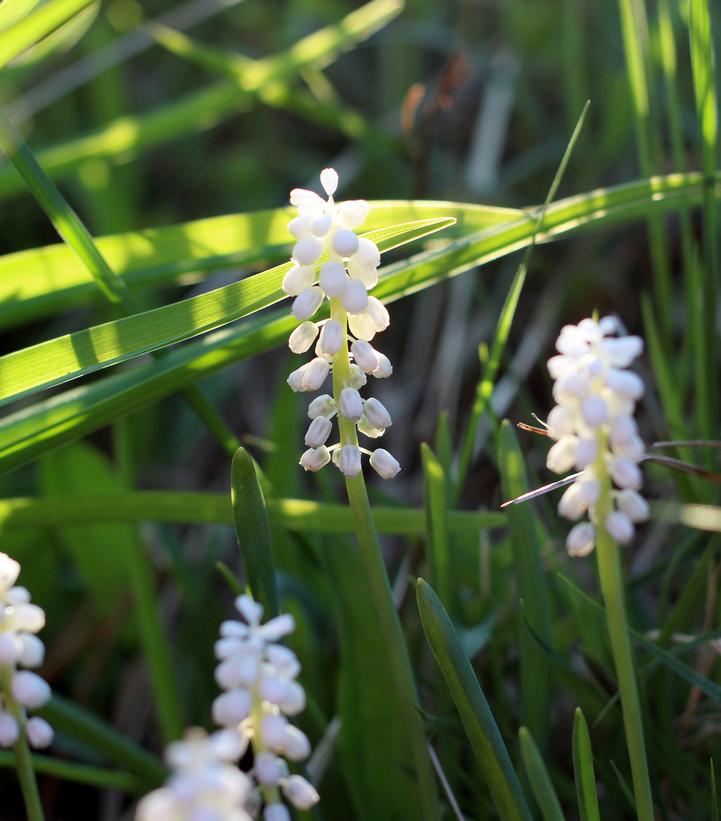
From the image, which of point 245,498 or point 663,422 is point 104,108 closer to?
point 663,422

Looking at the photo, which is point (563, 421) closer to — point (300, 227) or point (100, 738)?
point (300, 227)

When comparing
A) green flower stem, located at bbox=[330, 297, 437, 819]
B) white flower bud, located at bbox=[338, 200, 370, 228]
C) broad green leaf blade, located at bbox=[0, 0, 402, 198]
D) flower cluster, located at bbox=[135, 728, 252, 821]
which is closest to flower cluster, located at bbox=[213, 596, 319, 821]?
flower cluster, located at bbox=[135, 728, 252, 821]

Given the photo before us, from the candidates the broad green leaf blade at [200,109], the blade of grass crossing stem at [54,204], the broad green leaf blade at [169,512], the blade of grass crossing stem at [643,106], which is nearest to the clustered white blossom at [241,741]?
the broad green leaf blade at [169,512]

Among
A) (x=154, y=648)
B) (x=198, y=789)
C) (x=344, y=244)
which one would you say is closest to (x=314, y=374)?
(x=344, y=244)

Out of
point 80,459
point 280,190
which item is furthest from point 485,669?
point 280,190

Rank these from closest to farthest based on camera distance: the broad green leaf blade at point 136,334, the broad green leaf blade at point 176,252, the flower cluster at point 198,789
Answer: the flower cluster at point 198,789 → the broad green leaf blade at point 136,334 → the broad green leaf blade at point 176,252

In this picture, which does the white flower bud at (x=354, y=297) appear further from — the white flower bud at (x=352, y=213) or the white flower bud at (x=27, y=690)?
the white flower bud at (x=27, y=690)

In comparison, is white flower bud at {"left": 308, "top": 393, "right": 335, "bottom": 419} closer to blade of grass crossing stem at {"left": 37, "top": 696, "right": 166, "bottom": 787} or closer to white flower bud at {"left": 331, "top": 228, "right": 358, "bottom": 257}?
white flower bud at {"left": 331, "top": 228, "right": 358, "bottom": 257}
